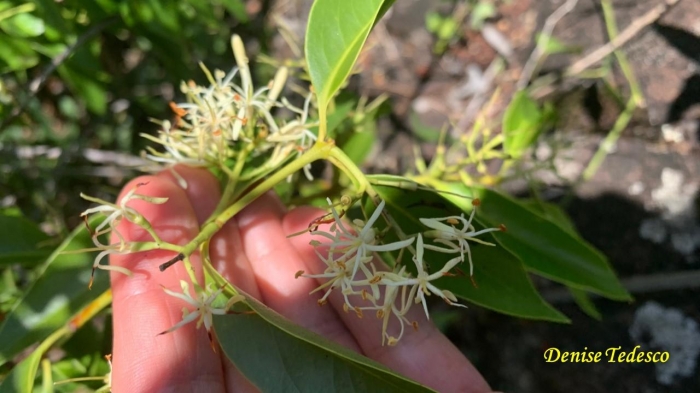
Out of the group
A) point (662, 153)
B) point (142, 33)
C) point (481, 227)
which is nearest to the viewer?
point (481, 227)

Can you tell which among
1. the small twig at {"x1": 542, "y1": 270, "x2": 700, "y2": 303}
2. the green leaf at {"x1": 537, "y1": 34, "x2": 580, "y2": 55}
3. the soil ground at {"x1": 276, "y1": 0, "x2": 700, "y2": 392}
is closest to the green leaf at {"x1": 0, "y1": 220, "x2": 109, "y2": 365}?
the soil ground at {"x1": 276, "y1": 0, "x2": 700, "y2": 392}

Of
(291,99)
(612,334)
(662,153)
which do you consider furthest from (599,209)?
(291,99)

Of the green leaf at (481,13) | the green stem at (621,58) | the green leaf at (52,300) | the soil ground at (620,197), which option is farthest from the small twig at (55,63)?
the green stem at (621,58)

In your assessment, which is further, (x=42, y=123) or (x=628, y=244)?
(x=628, y=244)

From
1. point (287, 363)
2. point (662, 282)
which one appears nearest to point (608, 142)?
point (662, 282)

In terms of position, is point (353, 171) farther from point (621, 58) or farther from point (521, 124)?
point (621, 58)

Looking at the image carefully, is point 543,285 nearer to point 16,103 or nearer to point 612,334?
point 612,334
